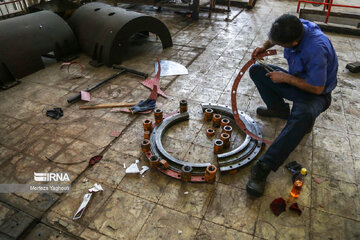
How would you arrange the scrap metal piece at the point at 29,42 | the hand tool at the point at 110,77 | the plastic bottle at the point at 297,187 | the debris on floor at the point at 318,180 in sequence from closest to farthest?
1. the plastic bottle at the point at 297,187
2. the debris on floor at the point at 318,180
3. the hand tool at the point at 110,77
4. the scrap metal piece at the point at 29,42

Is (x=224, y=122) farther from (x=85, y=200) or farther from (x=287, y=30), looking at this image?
(x=85, y=200)

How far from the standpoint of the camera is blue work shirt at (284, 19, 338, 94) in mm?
2244

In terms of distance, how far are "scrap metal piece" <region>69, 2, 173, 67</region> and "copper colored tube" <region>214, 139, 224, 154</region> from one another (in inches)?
113

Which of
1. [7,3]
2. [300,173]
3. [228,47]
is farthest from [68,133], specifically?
[7,3]

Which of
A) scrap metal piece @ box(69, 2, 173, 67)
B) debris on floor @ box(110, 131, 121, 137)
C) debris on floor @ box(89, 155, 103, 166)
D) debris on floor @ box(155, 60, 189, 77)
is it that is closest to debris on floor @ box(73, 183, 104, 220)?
debris on floor @ box(89, 155, 103, 166)

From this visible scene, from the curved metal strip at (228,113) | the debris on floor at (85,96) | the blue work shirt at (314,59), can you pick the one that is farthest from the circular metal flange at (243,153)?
the debris on floor at (85,96)

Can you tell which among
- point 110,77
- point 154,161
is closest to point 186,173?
point 154,161

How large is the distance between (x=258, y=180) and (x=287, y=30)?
142 cm

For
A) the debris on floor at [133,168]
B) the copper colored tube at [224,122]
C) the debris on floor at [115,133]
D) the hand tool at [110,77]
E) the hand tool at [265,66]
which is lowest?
the debris on floor at [133,168]

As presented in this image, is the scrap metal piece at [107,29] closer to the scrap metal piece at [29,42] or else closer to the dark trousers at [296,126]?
the scrap metal piece at [29,42]

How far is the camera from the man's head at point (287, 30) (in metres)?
2.21

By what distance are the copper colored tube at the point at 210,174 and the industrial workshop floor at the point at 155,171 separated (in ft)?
0.21

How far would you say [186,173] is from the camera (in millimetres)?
2457

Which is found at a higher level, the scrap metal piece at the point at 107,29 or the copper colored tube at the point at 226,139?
the scrap metal piece at the point at 107,29
